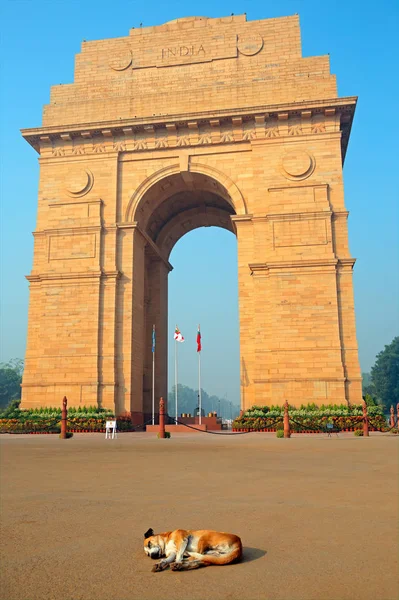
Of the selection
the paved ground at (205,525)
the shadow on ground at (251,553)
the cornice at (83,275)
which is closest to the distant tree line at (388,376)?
the cornice at (83,275)

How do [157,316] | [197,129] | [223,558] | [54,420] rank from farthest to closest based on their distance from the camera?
1. [157,316]
2. [197,129]
3. [54,420]
4. [223,558]

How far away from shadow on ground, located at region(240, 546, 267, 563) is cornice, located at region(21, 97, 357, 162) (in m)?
24.3

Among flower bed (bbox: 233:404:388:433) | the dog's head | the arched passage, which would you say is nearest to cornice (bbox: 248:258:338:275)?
the arched passage

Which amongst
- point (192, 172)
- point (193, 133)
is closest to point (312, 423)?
point (192, 172)

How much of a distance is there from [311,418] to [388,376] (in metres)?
49.1

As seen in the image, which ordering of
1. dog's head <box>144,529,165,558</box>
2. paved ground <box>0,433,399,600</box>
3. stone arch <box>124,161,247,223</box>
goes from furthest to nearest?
stone arch <box>124,161,247,223</box> → dog's head <box>144,529,165,558</box> → paved ground <box>0,433,399,600</box>

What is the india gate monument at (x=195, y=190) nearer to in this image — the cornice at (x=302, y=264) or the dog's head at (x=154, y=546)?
the cornice at (x=302, y=264)

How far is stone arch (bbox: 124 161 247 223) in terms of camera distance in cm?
2641

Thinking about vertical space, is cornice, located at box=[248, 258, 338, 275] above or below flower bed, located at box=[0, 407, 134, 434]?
above

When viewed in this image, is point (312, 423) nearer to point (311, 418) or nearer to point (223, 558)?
point (311, 418)

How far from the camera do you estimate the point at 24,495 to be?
6688mm

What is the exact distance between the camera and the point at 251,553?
410cm

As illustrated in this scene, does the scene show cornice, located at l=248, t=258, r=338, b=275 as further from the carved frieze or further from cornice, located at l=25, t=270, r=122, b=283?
cornice, located at l=25, t=270, r=122, b=283

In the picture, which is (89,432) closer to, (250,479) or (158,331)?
(158,331)
